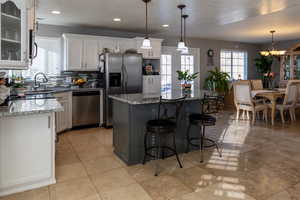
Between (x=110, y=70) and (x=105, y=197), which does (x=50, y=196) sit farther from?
(x=110, y=70)

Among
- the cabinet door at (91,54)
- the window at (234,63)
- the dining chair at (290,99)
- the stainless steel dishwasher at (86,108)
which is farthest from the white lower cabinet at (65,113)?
the window at (234,63)

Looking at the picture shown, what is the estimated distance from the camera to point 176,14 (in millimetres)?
4410

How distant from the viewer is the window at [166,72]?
23.1 feet

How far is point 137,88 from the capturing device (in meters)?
5.48

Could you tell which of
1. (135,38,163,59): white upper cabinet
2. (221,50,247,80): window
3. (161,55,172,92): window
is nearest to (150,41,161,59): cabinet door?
(135,38,163,59): white upper cabinet

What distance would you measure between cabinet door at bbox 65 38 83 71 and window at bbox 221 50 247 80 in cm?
537

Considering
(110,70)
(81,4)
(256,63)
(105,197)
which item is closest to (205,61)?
(256,63)

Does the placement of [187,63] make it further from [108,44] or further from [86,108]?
[86,108]

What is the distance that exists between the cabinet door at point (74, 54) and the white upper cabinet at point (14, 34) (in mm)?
2777

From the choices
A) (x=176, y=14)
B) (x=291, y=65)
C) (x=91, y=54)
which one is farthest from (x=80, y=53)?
(x=291, y=65)

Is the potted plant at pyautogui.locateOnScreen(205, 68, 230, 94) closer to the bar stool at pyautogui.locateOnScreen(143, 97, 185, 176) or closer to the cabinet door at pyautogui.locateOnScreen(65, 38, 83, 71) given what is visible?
the cabinet door at pyautogui.locateOnScreen(65, 38, 83, 71)

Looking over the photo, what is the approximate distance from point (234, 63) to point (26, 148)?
8.16 metres

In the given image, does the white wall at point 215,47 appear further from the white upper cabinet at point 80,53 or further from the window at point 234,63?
the white upper cabinet at point 80,53

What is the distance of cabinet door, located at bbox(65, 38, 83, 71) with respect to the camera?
16.8 feet
